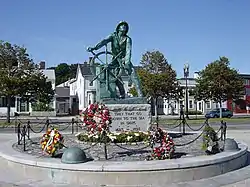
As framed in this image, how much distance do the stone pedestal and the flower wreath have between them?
98.8 inches

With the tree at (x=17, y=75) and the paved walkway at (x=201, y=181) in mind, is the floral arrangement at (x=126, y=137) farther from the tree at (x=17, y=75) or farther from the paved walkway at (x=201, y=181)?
the tree at (x=17, y=75)

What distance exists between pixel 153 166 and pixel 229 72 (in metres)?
35.3

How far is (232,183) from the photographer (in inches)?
315

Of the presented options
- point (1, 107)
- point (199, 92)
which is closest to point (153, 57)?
point (199, 92)

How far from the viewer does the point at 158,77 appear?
40500 mm

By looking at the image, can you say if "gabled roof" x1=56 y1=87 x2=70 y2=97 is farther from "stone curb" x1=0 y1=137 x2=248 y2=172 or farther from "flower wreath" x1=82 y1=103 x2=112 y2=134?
"stone curb" x1=0 y1=137 x2=248 y2=172

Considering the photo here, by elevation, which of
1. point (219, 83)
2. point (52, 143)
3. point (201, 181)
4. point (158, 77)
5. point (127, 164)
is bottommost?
point (201, 181)

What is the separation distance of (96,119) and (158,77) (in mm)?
31214

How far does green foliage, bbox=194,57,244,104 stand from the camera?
40406 mm

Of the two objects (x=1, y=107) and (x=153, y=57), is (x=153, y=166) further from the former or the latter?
(x=1, y=107)

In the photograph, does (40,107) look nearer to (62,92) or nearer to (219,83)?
(62,92)

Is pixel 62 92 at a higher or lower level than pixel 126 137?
higher

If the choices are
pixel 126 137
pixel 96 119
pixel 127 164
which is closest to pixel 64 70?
pixel 126 137

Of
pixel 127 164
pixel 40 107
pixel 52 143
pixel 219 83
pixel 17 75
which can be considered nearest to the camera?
pixel 127 164
